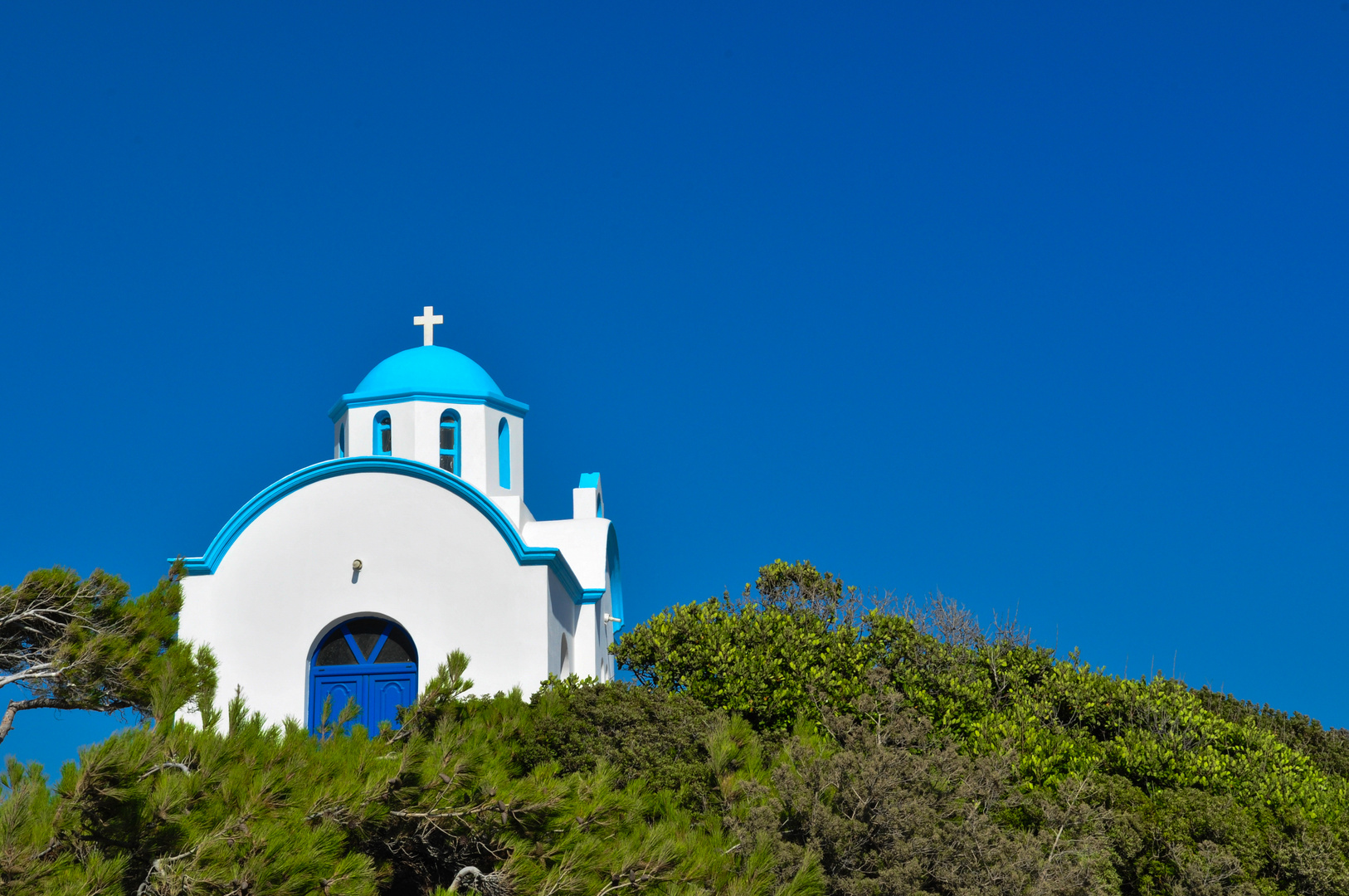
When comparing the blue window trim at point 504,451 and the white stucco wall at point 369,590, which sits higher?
the blue window trim at point 504,451

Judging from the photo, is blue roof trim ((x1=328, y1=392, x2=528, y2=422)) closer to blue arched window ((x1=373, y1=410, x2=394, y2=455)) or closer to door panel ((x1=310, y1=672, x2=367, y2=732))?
blue arched window ((x1=373, y1=410, x2=394, y2=455))

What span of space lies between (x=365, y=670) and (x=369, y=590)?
0.97m

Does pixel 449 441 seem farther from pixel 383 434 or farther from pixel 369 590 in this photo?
pixel 369 590

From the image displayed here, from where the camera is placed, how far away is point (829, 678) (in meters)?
15.1

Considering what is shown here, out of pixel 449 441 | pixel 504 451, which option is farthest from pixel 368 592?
pixel 504 451

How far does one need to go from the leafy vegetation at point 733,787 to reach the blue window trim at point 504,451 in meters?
3.99

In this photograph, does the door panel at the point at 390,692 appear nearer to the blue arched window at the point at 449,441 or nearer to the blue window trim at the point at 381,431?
the blue arched window at the point at 449,441

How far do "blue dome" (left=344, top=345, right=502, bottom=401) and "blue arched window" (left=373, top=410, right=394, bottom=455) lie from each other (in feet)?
1.14

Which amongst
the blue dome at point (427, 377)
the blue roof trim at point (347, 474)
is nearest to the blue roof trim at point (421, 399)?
the blue dome at point (427, 377)

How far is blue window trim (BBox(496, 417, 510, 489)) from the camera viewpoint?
61.3 ft

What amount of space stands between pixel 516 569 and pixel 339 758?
7.14m

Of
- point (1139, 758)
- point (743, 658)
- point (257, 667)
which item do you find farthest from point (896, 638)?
point (257, 667)

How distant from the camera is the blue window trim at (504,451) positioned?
1869cm

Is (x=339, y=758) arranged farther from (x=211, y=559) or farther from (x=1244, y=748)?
(x=1244, y=748)
